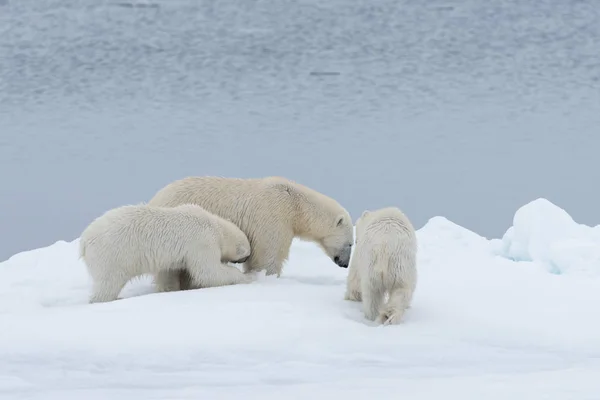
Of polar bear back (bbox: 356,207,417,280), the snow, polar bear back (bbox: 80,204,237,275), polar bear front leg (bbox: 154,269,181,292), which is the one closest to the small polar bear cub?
polar bear back (bbox: 356,207,417,280)

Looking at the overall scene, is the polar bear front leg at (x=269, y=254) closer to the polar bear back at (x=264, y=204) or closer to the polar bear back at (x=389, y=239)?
the polar bear back at (x=264, y=204)

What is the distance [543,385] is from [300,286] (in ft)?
9.08

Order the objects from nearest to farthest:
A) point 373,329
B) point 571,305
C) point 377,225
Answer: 1. point 373,329
2. point 377,225
3. point 571,305

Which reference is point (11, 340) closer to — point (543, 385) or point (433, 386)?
point (433, 386)

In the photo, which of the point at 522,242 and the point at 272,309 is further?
the point at 522,242

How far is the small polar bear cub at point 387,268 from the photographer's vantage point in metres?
5.05

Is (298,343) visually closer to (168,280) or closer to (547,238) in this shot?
(168,280)

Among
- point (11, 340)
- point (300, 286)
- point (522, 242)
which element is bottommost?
point (522, 242)

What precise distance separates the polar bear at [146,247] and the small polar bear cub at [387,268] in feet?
4.10

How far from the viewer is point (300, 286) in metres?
6.12

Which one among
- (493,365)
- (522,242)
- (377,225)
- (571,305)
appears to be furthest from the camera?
(522,242)

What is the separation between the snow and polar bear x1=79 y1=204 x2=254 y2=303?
0.35 m

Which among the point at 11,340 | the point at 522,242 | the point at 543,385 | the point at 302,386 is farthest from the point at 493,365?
the point at 522,242

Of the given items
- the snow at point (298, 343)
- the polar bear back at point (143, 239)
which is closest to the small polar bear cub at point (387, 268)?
the snow at point (298, 343)
